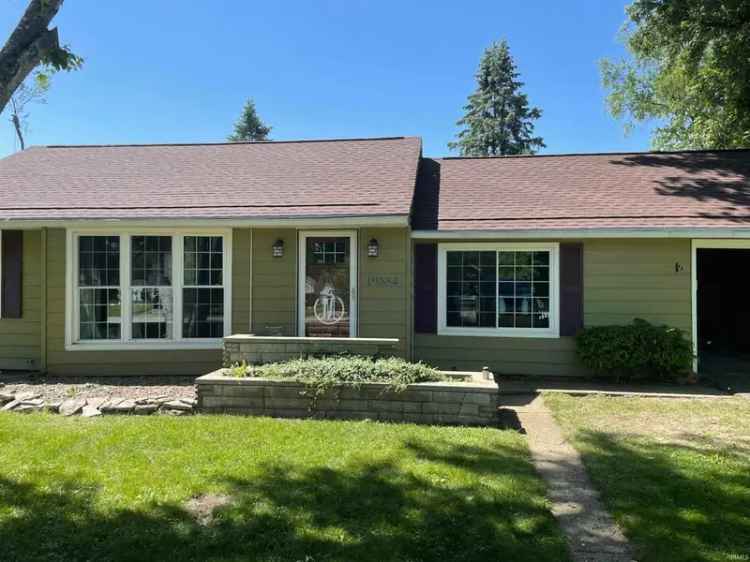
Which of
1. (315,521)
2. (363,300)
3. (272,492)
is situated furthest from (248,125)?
(315,521)

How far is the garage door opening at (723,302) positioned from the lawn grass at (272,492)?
31.3 ft

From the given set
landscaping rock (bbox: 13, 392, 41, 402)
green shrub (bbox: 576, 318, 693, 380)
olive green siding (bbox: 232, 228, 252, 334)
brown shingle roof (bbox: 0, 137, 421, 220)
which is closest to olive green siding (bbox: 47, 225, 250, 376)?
olive green siding (bbox: 232, 228, 252, 334)

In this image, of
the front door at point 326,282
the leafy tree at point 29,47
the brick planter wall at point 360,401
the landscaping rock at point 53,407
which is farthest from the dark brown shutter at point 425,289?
the leafy tree at point 29,47

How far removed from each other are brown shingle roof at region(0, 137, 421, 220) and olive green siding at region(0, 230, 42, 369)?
62 cm

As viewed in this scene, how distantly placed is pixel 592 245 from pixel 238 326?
18.8 ft

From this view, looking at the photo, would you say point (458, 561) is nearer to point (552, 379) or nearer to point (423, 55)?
point (552, 379)

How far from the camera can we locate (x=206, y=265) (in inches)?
334

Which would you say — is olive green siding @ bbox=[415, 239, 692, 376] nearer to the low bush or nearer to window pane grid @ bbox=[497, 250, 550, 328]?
window pane grid @ bbox=[497, 250, 550, 328]

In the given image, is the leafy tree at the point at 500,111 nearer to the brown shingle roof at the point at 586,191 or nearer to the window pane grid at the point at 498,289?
the brown shingle roof at the point at 586,191

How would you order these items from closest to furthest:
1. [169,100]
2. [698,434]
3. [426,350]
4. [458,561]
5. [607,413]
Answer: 1. [458,561]
2. [698,434]
3. [607,413]
4. [426,350]
5. [169,100]

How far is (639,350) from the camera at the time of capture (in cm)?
789

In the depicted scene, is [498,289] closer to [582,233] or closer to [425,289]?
[425,289]

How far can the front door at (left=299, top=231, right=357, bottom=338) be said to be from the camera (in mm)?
8273

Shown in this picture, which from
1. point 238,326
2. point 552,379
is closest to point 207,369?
point 238,326
